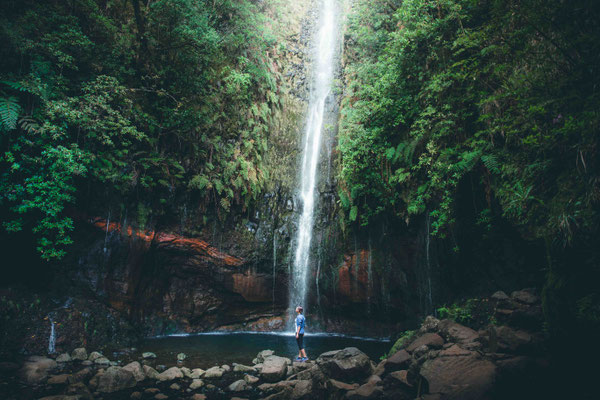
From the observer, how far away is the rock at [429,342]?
6.07 metres

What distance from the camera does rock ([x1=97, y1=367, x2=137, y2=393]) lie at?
634cm

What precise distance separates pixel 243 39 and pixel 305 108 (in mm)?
6038

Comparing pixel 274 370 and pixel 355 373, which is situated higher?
pixel 355 373

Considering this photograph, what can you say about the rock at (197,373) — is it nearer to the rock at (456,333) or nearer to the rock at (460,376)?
the rock at (460,376)

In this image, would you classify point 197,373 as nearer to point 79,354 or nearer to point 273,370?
point 273,370

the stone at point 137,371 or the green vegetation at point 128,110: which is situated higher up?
the green vegetation at point 128,110

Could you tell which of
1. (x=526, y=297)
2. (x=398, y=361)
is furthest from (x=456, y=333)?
(x=526, y=297)

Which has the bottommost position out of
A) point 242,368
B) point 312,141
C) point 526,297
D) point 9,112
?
point 242,368

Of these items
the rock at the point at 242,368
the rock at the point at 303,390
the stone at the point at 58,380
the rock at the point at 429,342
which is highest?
the rock at the point at 429,342

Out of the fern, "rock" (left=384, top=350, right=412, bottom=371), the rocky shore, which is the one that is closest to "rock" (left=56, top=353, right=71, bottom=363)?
the rocky shore

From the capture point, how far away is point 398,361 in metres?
6.18

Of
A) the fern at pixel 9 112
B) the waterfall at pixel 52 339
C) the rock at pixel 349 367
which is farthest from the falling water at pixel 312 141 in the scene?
the fern at pixel 9 112

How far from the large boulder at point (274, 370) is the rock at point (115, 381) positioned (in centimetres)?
311

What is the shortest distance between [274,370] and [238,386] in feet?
3.42
